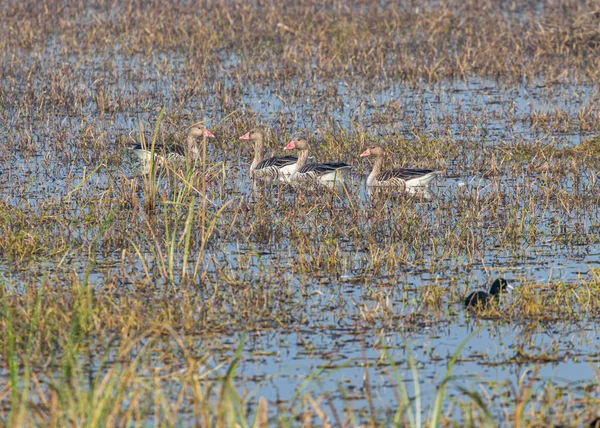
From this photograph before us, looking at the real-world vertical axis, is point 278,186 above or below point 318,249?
above

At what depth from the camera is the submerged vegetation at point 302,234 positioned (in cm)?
641

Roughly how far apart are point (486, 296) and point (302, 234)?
2.61 m

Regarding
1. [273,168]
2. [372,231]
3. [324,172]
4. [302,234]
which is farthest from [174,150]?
[372,231]

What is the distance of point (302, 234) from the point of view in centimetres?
1016

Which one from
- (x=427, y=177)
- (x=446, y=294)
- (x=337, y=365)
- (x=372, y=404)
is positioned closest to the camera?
(x=372, y=404)

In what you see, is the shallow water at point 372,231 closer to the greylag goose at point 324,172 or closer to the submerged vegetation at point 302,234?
the submerged vegetation at point 302,234

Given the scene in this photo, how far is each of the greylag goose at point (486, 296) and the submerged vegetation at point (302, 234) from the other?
99 mm

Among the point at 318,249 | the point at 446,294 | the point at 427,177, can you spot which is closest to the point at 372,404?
the point at 446,294

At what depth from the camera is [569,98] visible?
17391 mm

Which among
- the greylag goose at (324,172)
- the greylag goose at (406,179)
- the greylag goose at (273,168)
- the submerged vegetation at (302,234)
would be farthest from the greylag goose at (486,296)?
the greylag goose at (273,168)

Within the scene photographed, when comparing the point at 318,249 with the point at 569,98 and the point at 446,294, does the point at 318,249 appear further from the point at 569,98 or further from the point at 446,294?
the point at 569,98

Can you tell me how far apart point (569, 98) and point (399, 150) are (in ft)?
14.1

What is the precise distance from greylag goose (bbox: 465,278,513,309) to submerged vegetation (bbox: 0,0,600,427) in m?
0.10

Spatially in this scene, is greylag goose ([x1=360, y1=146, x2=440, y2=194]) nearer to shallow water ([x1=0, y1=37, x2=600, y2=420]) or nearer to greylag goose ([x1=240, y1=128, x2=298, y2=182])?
shallow water ([x1=0, y1=37, x2=600, y2=420])
